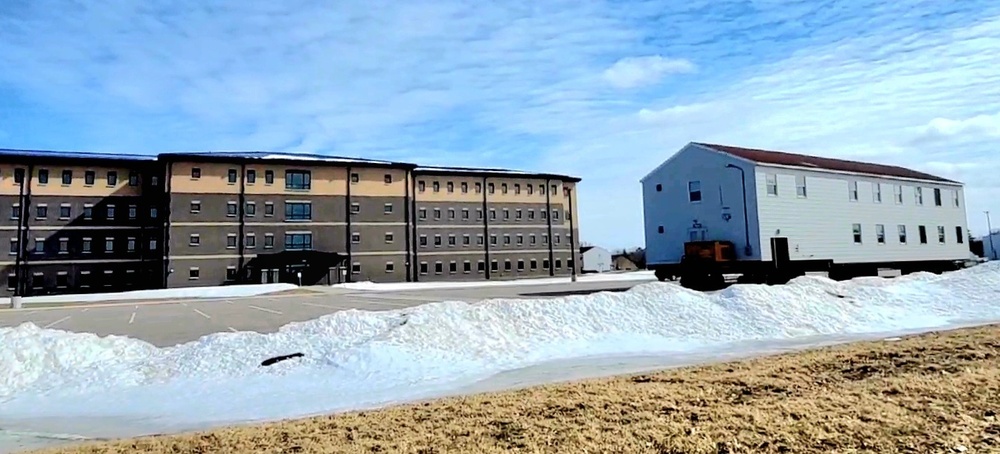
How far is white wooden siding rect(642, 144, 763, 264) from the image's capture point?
2783 cm

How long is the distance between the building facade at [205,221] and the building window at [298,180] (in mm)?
89

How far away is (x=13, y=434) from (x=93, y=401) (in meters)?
1.81

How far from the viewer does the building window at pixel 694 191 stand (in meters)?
29.9

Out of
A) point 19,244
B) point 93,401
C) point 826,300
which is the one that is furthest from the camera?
point 19,244

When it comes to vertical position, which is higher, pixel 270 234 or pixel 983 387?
pixel 270 234

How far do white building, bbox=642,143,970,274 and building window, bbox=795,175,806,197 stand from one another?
4 cm

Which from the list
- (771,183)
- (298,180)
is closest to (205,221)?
(298,180)

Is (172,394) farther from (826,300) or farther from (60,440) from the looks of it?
(826,300)

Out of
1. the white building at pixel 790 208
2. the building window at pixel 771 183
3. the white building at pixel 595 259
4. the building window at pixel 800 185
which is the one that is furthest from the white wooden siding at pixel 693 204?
the white building at pixel 595 259

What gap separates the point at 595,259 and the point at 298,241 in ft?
161

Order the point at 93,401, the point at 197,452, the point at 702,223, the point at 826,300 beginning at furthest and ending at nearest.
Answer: the point at 702,223, the point at 826,300, the point at 93,401, the point at 197,452

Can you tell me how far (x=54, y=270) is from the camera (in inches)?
2175

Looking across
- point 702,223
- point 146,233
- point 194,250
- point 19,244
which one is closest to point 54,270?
point 19,244

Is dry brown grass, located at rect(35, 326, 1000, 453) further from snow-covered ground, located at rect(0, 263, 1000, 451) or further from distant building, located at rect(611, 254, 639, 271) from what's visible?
distant building, located at rect(611, 254, 639, 271)
